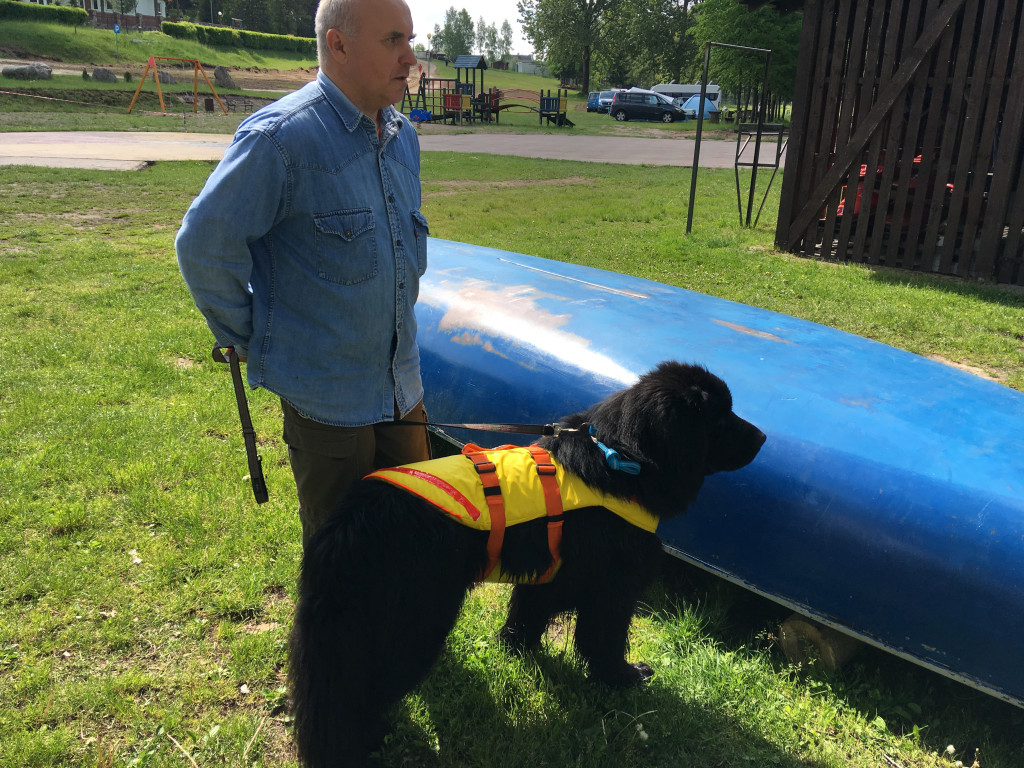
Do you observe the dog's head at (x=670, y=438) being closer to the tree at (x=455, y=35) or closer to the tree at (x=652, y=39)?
the tree at (x=652, y=39)

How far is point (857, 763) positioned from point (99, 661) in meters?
2.99

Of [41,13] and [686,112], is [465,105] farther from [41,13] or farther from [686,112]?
[41,13]

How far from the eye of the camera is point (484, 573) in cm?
241

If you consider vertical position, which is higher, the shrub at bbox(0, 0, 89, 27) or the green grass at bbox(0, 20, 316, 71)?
the shrub at bbox(0, 0, 89, 27)

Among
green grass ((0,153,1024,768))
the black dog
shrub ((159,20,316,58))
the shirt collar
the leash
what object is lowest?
green grass ((0,153,1024,768))

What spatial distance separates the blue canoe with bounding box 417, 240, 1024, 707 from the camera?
99.4 inches

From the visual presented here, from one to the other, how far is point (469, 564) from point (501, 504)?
8.7 inches

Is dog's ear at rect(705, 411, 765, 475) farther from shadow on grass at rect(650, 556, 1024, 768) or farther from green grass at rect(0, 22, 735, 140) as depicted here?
green grass at rect(0, 22, 735, 140)

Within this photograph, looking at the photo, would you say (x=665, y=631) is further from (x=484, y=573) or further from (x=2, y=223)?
(x=2, y=223)

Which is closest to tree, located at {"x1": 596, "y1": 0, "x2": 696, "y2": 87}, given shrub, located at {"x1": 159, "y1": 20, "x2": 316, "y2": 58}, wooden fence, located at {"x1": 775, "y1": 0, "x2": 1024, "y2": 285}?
shrub, located at {"x1": 159, "y1": 20, "x2": 316, "y2": 58}

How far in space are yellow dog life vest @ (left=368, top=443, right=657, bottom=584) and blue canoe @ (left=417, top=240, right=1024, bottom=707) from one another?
0.67m

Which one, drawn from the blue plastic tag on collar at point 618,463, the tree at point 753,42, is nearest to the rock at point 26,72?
the tree at point 753,42

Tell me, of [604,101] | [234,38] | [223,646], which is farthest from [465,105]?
[234,38]

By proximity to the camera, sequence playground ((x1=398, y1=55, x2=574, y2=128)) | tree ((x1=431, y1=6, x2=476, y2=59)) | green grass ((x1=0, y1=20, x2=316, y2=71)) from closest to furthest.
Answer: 1. playground ((x1=398, y1=55, x2=574, y2=128))
2. green grass ((x1=0, y1=20, x2=316, y2=71))
3. tree ((x1=431, y1=6, x2=476, y2=59))
